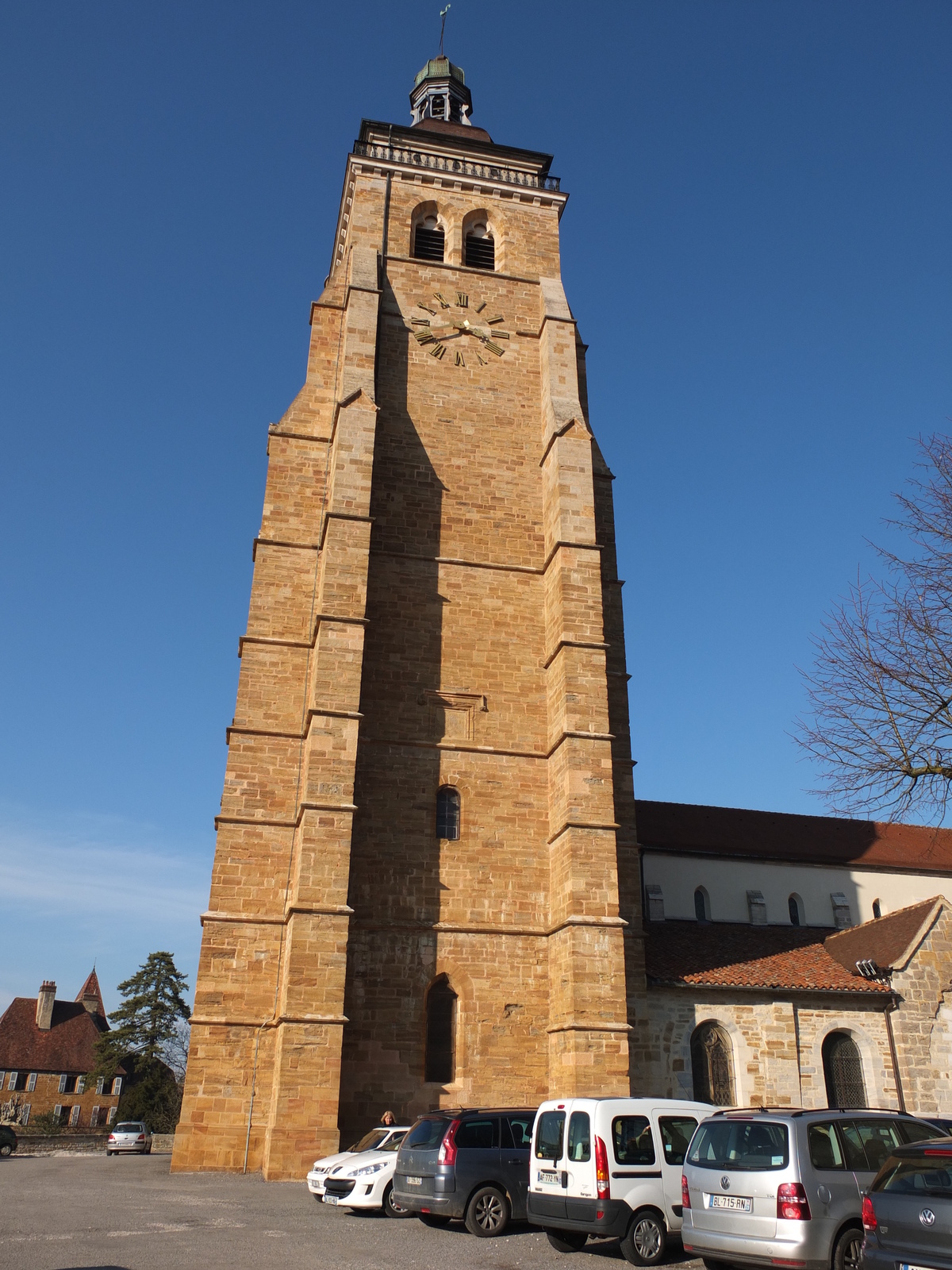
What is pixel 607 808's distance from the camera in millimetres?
17125

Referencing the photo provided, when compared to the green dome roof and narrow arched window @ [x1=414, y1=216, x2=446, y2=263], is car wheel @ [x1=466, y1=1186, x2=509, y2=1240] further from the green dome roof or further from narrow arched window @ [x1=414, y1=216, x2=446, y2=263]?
the green dome roof

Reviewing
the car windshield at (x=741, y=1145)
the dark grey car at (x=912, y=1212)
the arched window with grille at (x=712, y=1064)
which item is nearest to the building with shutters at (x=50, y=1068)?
the arched window with grille at (x=712, y=1064)

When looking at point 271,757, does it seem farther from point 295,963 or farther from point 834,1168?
point 834,1168

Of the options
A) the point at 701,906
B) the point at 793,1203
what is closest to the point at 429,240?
the point at 701,906

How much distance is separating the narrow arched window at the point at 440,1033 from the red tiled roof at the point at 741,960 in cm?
373

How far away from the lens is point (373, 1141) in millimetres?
12508

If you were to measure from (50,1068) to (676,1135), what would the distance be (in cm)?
4794

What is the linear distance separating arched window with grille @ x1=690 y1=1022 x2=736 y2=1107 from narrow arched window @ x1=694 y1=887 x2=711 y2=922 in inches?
232

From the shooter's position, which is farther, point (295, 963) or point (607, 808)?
point (607, 808)

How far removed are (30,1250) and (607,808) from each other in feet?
35.5

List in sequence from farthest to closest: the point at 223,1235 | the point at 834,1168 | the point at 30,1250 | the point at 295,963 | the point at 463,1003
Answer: the point at 463,1003 → the point at 295,963 → the point at 223,1235 → the point at 30,1250 → the point at 834,1168

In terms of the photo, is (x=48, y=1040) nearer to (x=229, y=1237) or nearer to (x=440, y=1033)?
(x=440, y=1033)

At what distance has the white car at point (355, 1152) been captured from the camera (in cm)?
1186

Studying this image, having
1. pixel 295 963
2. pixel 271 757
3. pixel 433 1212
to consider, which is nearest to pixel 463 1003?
pixel 295 963
